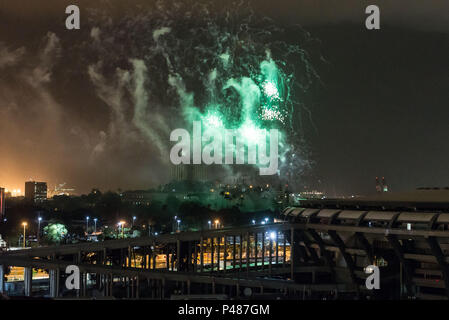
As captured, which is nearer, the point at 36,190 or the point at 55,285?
the point at 55,285

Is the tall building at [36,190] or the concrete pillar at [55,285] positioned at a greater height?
the tall building at [36,190]

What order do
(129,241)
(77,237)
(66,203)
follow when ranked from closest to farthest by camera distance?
(129,241) → (77,237) → (66,203)

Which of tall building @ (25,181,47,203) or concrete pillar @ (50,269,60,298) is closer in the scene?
concrete pillar @ (50,269,60,298)

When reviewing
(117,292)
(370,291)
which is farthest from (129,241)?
(370,291)

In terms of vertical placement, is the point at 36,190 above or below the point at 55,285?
above

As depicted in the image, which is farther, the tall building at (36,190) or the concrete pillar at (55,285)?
the tall building at (36,190)

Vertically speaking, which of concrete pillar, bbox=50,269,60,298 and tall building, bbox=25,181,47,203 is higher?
tall building, bbox=25,181,47,203
